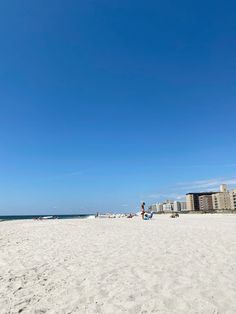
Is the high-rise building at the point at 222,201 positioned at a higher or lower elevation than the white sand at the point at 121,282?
higher

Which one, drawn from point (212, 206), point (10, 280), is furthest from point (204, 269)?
point (212, 206)

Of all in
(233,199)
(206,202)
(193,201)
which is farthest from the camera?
(193,201)

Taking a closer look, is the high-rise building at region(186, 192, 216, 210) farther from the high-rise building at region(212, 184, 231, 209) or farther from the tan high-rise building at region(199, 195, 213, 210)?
the high-rise building at region(212, 184, 231, 209)

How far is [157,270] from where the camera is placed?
7336 mm

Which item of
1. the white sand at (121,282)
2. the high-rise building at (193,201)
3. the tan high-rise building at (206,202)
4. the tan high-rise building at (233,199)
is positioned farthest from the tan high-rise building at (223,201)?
the white sand at (121,282)

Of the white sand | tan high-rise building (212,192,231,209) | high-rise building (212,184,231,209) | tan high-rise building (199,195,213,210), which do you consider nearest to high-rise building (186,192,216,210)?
tan high-rise building (199,195,213,210)

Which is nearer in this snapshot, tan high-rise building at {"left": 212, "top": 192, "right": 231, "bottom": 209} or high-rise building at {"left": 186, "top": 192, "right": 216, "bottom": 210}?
tan high-rise building at {"left": 212, "top": 192, "right": 231, "bottom": 209}

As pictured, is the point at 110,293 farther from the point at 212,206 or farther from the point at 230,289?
the point at 212,206

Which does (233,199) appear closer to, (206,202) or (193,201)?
(206,202)

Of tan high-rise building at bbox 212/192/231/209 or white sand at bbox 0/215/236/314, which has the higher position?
tan high-rise building at bbox 212/192/231/209

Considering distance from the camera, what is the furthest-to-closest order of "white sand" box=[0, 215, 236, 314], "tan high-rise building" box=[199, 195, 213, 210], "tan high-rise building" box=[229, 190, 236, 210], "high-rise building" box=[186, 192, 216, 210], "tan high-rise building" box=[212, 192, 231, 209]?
1. "high-rise building" box=[186, 192, 216, 210]
2. "tan high-rise building" box=[199, 195, 213, 210]
3. "tan high-rise building" box=[212, 192, 231, 209]
4. "tan high-rise building" box=[229, 190, 236, 210]
5. "white sand" box=[0, 215, 236, 314]

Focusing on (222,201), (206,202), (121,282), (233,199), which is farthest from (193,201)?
(121,282)

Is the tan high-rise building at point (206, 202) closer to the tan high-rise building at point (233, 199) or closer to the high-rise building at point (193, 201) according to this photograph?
the high-rise building at point (193, 201)

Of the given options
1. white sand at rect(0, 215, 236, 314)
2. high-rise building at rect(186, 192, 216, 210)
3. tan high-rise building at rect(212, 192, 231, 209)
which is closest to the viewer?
white sand at rect(0, 215, 236, 314)
